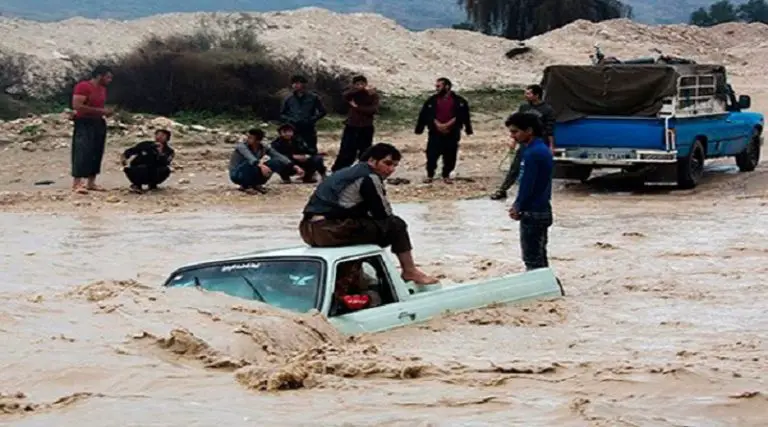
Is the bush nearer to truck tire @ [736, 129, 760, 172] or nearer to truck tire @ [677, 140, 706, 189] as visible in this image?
truck tire @ [736, 129, 760, 172]

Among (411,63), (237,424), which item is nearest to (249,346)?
(237,424)

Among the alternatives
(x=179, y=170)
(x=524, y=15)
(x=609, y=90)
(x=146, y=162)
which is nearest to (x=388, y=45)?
(x=524, y=15)

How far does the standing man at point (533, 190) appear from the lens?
12.7 metres

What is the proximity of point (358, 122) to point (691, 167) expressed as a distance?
4.75 m

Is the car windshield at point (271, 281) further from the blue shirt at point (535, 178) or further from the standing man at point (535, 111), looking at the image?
the standing man at point (535, 111)

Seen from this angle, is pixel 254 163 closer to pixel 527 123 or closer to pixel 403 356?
pixel 527 123

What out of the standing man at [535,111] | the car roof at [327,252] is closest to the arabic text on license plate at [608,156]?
the standing man at [535,111]

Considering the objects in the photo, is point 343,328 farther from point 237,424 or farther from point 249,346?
point 237,424

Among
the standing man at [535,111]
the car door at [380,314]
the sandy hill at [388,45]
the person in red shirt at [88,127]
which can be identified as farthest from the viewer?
the sandy hill at [388,45]

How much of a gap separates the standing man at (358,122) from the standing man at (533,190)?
8.80 meters

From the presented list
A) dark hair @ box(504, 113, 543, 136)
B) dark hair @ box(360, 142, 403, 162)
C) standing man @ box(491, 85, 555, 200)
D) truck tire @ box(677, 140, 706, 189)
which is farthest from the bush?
dark hair @ box(360, 142, 403, 162)

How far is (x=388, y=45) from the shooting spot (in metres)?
47.8

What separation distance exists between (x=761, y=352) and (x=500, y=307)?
1863mm

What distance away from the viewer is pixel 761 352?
10227mm
